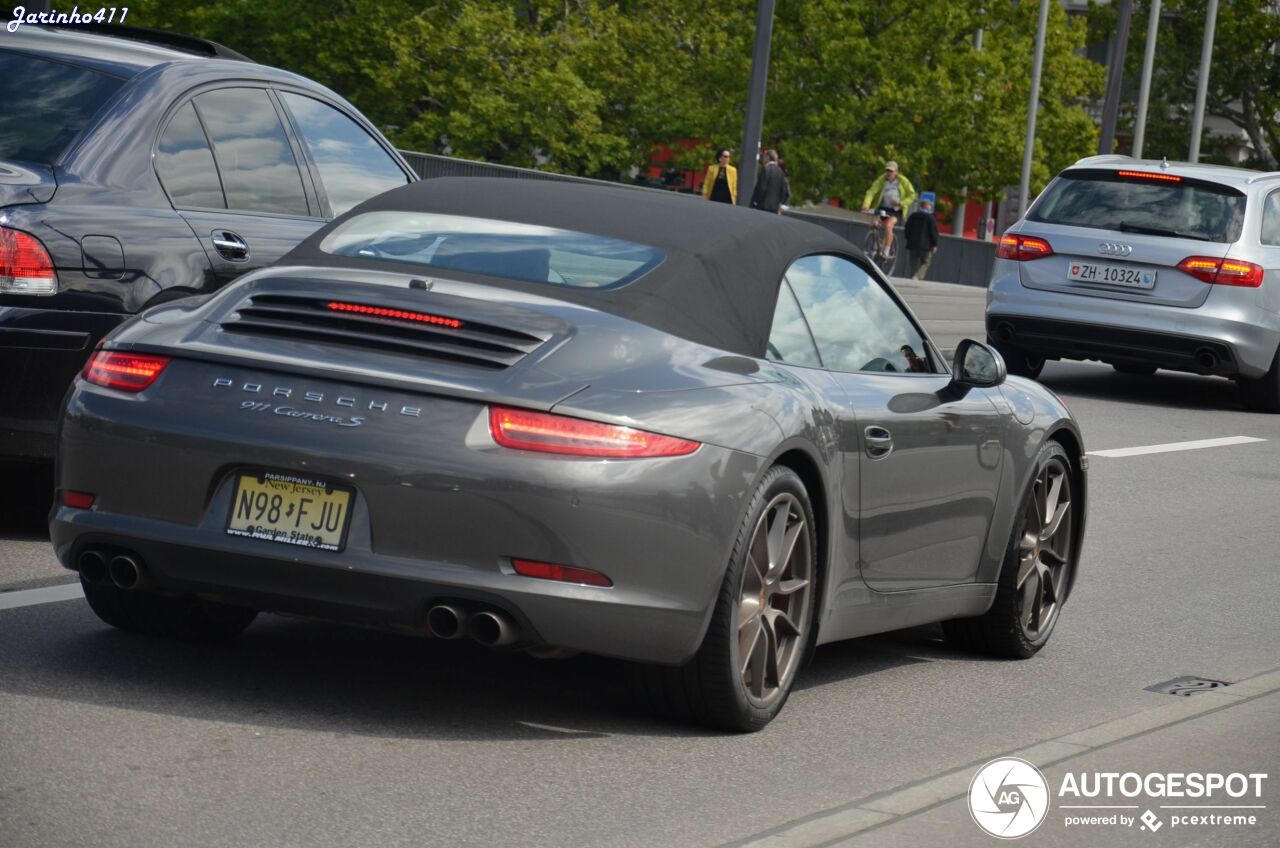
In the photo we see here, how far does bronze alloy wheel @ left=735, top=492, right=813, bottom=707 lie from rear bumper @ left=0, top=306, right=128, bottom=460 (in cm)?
286

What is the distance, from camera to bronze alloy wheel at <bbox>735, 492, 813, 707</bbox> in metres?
5.65

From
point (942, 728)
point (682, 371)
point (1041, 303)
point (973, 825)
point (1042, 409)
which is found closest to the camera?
point (973, 825)

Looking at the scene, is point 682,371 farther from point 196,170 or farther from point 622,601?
point 196,170

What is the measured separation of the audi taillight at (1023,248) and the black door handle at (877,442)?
10.8m

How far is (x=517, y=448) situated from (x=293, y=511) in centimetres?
58

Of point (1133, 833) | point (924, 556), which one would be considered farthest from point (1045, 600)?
point (1133, 833)

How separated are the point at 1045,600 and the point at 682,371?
264cm

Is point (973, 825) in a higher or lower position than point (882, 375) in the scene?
lower

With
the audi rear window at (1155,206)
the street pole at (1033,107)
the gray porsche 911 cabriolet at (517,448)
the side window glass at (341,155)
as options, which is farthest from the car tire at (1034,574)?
the street pole at (1033,107)

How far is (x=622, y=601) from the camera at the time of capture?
5250 mm

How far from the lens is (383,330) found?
5.42 m

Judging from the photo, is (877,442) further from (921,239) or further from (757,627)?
(921,239)

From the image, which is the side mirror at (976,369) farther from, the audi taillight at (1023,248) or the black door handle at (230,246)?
the audi taillight at (1023,248)

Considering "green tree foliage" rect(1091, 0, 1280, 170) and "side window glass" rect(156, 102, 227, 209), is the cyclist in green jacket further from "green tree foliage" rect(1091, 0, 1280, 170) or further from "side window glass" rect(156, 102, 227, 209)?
"green tree foliage" rect(1091, 0, 1280, 170)
